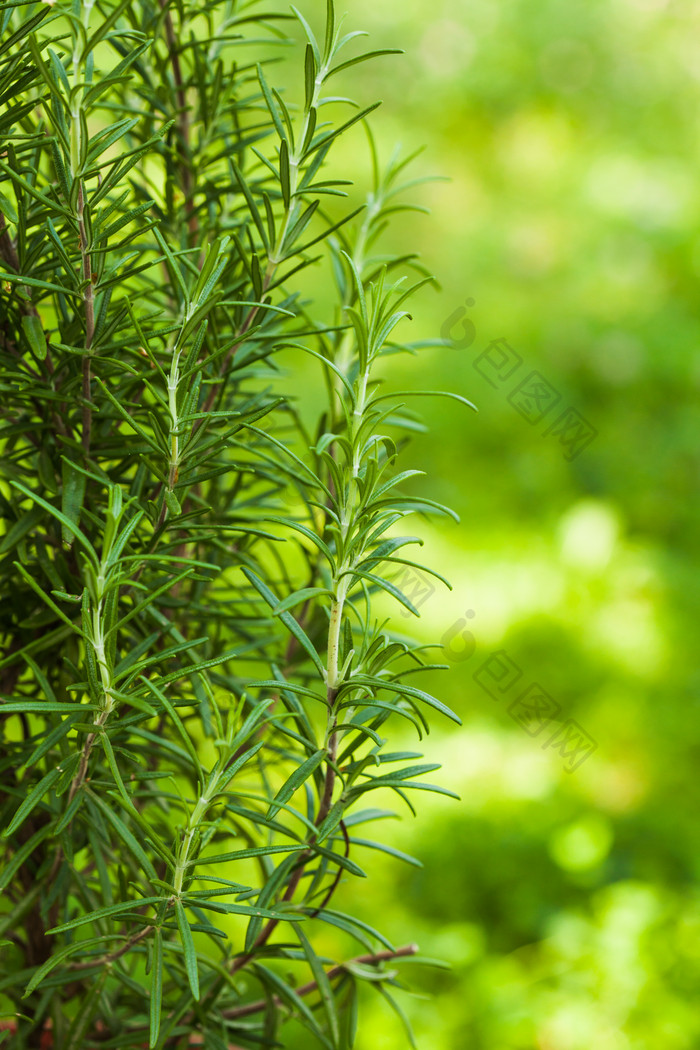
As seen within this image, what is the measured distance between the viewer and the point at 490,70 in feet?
11.9

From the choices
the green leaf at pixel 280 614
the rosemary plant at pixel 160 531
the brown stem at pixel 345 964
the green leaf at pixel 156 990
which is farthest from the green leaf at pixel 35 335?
the brown stem at pixel 345 964

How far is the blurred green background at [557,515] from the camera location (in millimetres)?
1402

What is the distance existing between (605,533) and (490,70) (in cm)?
228

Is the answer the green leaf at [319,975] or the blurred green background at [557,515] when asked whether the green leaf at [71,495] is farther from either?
the blurred green background at [557,515]

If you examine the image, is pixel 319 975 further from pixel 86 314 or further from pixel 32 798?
pixel 86 314

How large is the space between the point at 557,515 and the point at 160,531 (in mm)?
1888

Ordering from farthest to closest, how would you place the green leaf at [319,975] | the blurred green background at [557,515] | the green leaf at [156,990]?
the blurred green background at [557,515], the green leaf at [319,975], the green leaf at [156,990]

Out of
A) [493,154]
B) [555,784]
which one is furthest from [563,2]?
[555,784]

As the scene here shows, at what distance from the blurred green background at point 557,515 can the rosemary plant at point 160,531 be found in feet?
0.89

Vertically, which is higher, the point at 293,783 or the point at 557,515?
the point at 557,515

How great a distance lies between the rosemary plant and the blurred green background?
270 mm

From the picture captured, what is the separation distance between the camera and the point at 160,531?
0.52 meters

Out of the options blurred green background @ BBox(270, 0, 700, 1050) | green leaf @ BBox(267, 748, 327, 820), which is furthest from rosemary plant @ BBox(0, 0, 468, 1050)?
blurred green background @ BBox(270, 0, 700, 1050)

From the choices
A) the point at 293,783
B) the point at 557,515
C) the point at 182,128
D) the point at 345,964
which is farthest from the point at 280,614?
the point at 557,515
